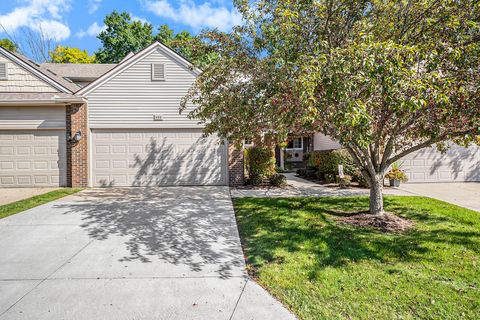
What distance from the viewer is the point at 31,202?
796cm

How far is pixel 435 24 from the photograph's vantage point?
4852 mm

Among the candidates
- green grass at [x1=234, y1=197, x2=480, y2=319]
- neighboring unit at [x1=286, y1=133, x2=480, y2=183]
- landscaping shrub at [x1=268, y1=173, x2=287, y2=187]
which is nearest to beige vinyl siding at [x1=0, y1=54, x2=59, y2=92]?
landscaping shrub at [x1=268, y1=173, x2=287, y2=187]

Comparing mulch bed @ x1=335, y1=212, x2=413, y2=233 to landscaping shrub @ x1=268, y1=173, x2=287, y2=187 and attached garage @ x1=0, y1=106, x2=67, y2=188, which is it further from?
attached garage @ x1=0, y1=106, x2=67, y2=188

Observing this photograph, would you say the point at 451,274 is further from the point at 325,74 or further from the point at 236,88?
the point at 236,88

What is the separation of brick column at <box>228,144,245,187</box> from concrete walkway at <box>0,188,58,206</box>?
659 cm

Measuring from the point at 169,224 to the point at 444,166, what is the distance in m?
11.5

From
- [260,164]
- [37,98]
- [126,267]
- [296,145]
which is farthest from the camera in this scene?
[296,145]

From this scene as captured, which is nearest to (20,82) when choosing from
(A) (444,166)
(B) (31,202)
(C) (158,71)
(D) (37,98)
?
(D) (37,98)

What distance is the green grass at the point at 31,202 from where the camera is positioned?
7.00 m

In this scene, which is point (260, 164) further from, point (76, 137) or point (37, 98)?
point (37, 98)

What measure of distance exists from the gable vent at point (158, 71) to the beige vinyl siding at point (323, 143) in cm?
866

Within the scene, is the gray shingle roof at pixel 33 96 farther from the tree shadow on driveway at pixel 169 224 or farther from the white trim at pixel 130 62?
the tree shadow on driveway at pixel 169 224

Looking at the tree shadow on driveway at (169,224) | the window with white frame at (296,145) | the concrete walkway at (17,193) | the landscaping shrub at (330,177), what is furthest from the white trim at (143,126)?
the window with white frame at (296,145)

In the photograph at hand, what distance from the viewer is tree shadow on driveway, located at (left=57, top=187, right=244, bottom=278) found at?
440 centimetres
